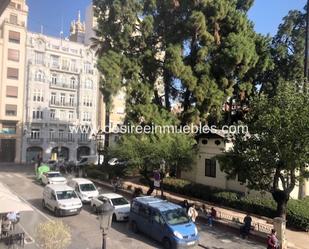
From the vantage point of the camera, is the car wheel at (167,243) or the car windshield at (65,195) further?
the car windshield at (65,195)

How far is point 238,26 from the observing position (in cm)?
3688

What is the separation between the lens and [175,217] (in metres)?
18.5

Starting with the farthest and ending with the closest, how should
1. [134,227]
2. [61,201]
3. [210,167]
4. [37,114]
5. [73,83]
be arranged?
[73,83]
[37,114]
[210,167]
[61,201]
[134,227]

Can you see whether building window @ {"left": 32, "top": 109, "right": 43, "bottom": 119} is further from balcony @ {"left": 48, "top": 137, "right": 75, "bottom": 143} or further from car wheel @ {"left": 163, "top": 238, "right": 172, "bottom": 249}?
car wheel @ {"left": 163, "top": 238, "right": 172, "bottom": 249}

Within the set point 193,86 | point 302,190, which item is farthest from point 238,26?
point 302,190

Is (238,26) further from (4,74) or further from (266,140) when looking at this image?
(4,74)

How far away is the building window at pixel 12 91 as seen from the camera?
184 feet

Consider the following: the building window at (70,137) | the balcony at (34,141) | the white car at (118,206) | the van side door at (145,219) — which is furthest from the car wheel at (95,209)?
the building window at (70,137)

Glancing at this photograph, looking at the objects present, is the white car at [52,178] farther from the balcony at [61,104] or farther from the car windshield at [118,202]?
the balcony at [61,104]

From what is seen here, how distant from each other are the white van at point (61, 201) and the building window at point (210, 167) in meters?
13.7

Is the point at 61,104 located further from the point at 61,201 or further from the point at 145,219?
the point at 145,219

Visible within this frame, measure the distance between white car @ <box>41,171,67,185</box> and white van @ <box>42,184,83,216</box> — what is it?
7440 millimetres

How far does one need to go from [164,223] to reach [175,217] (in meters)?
0.71

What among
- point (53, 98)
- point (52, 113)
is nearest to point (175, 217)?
point (52, 113)
